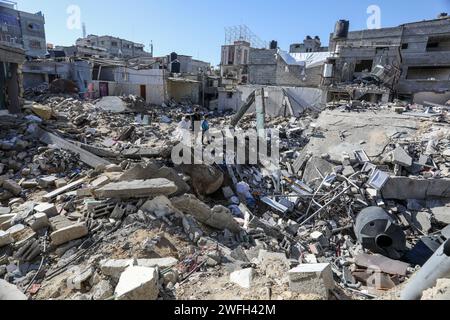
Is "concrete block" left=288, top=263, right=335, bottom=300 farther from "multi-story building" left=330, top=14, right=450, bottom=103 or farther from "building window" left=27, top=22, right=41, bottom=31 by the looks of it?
"building window" left=27, top=22, right=41, bottom=31

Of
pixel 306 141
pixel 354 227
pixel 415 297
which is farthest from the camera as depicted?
pixel 306 141

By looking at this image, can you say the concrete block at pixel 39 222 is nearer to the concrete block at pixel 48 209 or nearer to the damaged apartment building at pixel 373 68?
the concrete block at pixel 48 209

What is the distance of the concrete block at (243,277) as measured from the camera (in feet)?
10.4

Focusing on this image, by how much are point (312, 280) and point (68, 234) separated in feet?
11.1

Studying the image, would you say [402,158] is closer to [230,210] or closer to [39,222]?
[230,210]

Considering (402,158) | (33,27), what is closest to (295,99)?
(402,158)

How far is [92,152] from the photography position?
26.5 ft

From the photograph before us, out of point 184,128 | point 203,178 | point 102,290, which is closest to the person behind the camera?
point 102,290

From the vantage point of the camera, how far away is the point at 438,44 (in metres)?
21.9

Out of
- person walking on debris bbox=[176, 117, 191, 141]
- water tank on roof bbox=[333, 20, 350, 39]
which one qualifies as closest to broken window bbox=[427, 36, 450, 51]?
water tank on roof bbox=[333, 20, 350, 39]

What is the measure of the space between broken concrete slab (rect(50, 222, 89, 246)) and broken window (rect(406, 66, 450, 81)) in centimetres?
2446
